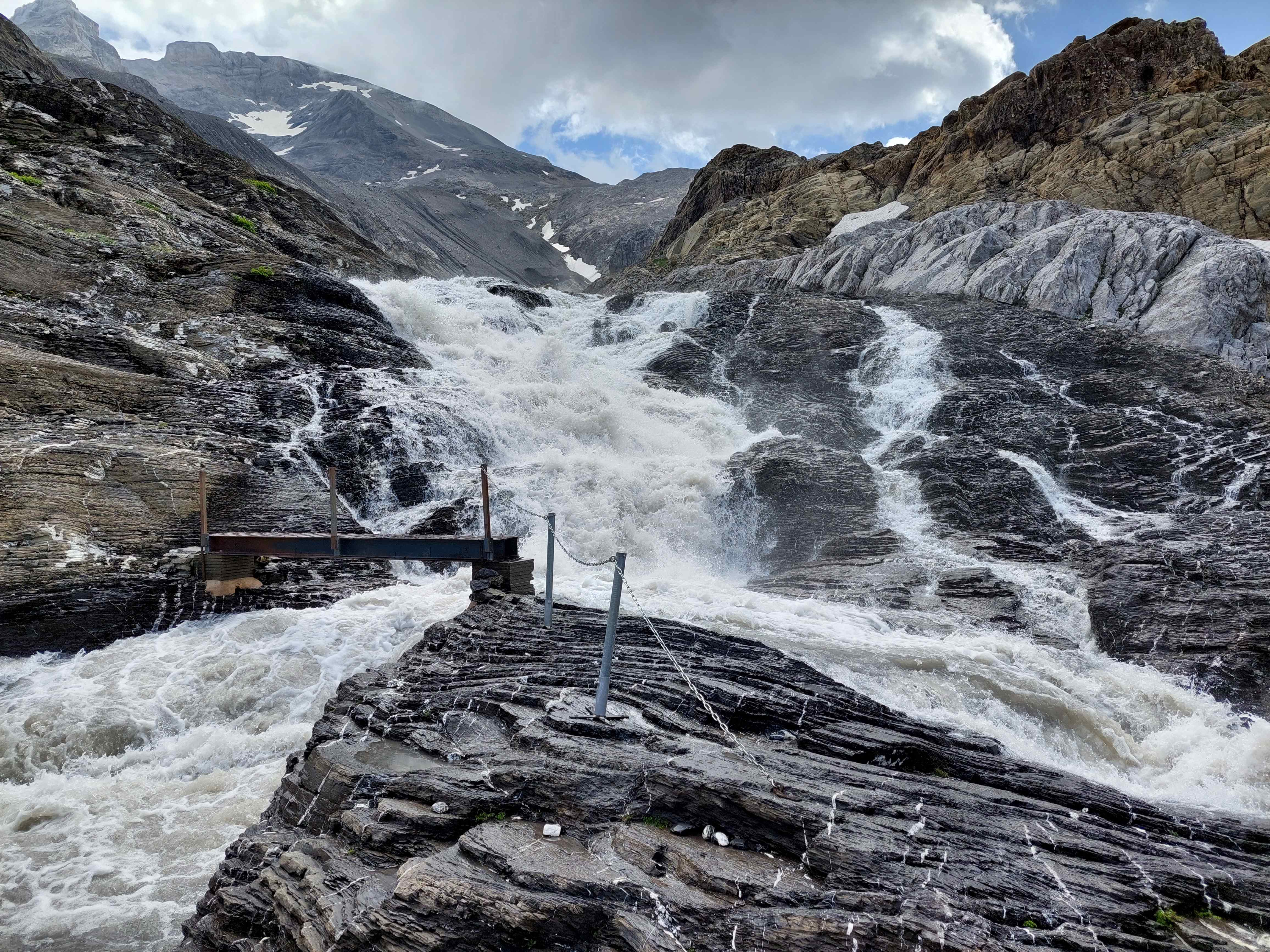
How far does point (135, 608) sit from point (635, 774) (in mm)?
9598

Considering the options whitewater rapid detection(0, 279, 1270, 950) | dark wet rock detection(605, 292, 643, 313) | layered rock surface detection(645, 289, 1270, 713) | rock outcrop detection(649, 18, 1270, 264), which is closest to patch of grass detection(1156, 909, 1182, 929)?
whitewater rapid detection(0, 279, 1270, 950)

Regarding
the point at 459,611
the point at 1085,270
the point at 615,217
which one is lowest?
the point at 459,611

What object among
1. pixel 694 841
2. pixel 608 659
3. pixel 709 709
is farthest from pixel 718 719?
pixel 694 841

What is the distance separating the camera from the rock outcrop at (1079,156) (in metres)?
31.2

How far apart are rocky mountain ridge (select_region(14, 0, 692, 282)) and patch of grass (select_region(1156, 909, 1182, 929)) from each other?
230 ft

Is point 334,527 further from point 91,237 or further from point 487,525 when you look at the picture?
point 91,237

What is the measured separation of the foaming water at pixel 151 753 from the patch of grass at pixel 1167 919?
716cm

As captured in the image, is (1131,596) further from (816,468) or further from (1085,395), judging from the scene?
(1085,395)

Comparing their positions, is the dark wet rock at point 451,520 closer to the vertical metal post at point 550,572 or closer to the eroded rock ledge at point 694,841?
the vertical metal post at point 550,572

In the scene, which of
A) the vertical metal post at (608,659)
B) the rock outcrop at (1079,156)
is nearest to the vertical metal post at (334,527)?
the vertical metal post at (608,659)

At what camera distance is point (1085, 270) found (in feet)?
86.6

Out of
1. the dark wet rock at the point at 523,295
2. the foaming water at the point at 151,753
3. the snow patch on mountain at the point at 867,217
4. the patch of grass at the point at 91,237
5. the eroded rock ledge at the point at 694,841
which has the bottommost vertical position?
the foaming water at the point at 151,753

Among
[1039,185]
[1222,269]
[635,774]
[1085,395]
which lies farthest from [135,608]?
[1039,185]

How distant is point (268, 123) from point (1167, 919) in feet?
604
